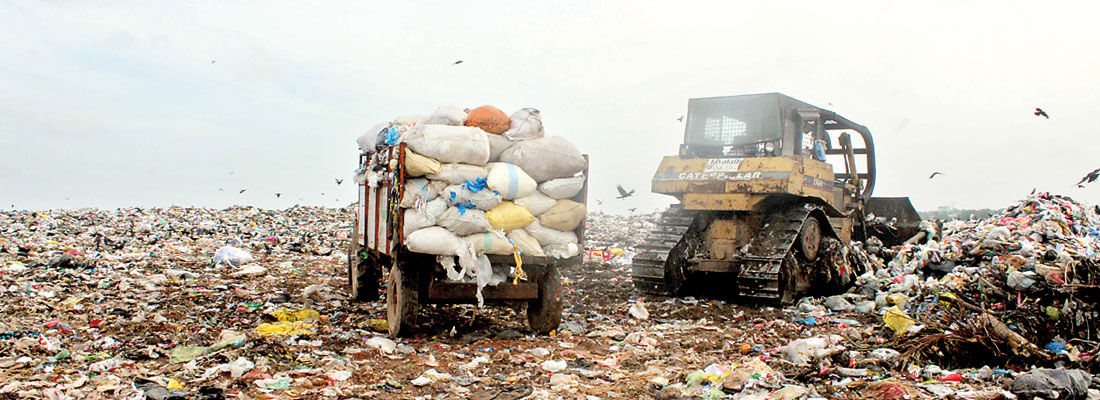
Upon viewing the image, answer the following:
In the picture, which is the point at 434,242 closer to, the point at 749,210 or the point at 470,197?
the point at 470,197

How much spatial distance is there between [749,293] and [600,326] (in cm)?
193

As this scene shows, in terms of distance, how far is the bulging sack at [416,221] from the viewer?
225 inches

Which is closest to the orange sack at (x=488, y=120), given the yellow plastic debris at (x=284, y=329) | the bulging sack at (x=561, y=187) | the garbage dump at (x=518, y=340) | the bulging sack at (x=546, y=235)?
the bulging sack at (x=561, y=187)

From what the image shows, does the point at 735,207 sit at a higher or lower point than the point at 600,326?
higher

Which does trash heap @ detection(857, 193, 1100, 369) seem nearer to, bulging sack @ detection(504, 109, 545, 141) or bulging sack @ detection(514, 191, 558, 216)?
bulging sack @ detection(514, 191, 558, 216)

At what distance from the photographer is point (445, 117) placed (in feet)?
20.3

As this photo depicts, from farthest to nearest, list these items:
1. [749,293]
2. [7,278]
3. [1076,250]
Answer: [7,278] → [749,293] → [1076,250]

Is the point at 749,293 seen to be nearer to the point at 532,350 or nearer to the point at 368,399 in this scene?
the point at 532,350

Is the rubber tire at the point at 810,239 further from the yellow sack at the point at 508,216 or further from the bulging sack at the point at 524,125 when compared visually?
the yellow sack at the point at 508,216

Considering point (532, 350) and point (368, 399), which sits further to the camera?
point (532, 350)

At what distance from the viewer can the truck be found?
19.5ft

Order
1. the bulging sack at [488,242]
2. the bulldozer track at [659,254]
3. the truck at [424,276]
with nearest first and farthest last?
the bulging sack at [488,242], the truck at [424,276], the bulldozer track at [659,254]

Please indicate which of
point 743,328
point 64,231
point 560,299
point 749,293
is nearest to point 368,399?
point 560,299

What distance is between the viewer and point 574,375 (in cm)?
511
